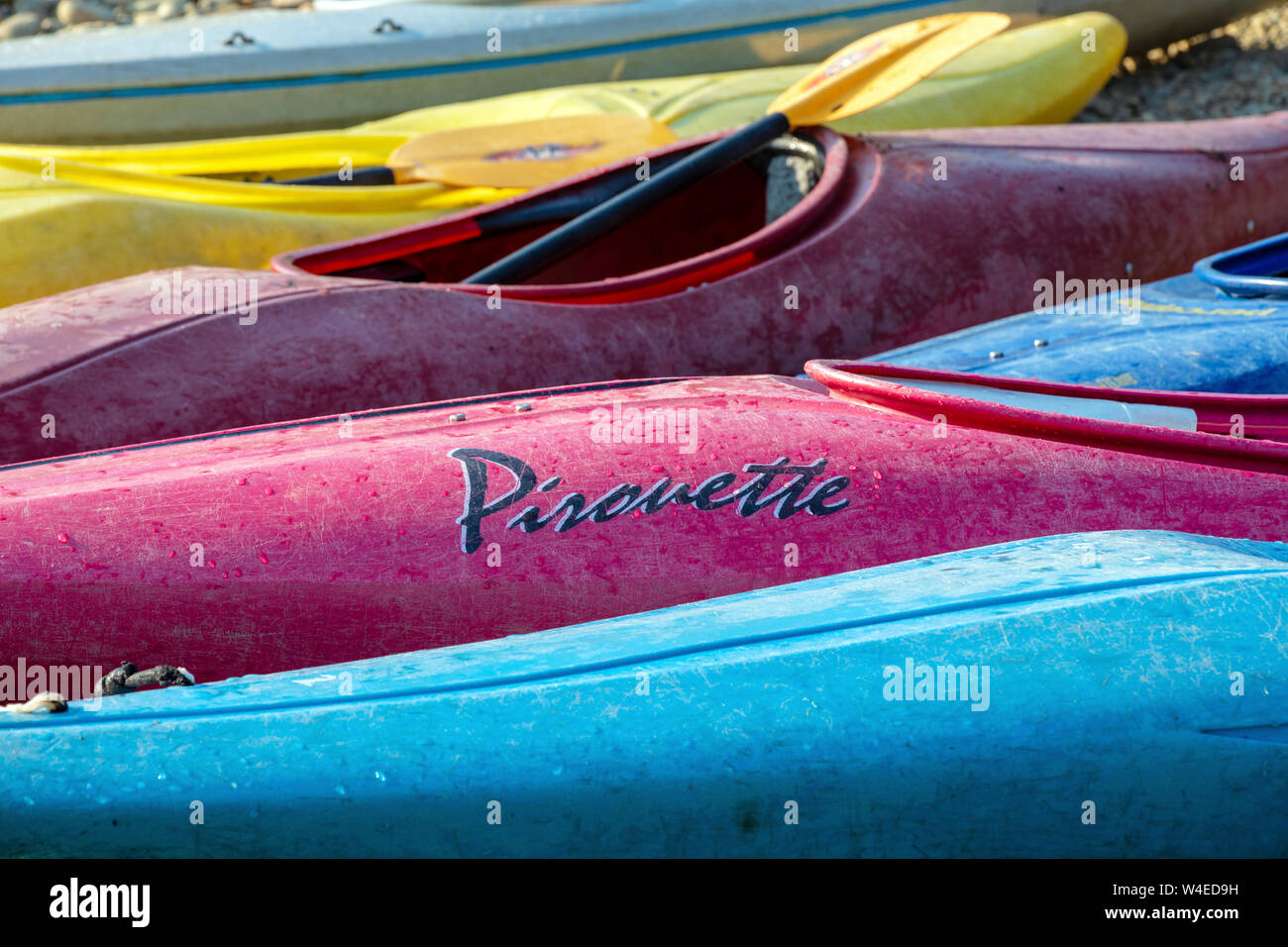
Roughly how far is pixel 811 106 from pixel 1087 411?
4.13 feet

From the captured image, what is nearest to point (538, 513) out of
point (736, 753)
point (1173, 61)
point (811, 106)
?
point (736, 753)

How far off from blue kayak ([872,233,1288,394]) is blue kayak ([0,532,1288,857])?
0.89 metres

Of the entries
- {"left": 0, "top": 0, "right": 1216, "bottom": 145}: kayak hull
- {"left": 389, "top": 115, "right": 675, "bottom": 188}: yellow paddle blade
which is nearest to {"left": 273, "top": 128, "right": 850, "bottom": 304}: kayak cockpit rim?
{"left": 389, "top": 115, "right": 675, "bottom": 188}: yellow paddle blade

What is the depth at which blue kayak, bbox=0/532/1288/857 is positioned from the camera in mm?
1160

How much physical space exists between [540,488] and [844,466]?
0.39 m

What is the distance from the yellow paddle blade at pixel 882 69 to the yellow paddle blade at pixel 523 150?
0.49 metres

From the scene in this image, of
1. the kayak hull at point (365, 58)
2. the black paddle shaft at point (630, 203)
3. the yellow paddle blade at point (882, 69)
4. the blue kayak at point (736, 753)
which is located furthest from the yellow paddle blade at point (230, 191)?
the blue kayak at point (736, 753)

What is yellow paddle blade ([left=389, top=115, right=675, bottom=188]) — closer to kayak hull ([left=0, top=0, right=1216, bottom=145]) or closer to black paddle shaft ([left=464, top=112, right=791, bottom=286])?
black paddle shaft ([left=464, top=112, right=791, bottom=286])

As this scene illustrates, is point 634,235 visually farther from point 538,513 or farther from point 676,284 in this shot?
point 538,513

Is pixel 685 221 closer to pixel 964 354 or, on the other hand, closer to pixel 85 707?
pixel 964 354

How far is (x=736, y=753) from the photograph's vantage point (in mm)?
1188

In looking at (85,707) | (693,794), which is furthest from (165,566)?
(693,794)

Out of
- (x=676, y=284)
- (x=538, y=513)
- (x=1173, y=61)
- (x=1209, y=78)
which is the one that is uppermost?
(x=1173, y=61)
